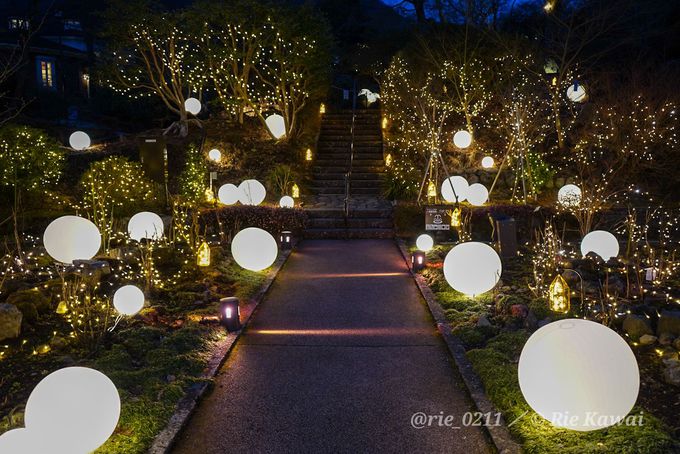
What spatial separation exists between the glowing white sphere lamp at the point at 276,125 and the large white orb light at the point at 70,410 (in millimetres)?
Result: 14754

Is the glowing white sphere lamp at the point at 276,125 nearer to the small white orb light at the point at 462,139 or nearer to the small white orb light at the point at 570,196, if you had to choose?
the small white orb light at the point at 462,139

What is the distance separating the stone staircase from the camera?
41.7 ft

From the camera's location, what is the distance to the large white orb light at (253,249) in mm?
8445

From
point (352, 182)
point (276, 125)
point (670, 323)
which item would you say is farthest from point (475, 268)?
point (276, 125)

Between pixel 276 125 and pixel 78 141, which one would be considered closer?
pixel 276 125

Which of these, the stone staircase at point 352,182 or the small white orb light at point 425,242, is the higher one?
the stone staircase at point 352,182

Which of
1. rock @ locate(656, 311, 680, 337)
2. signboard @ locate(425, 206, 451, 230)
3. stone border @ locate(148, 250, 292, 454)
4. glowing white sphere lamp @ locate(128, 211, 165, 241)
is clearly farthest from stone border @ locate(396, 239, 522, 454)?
glowing white sphere lamp @ locate(128, 211, 165, 241)

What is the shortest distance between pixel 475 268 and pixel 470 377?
83.3 inches

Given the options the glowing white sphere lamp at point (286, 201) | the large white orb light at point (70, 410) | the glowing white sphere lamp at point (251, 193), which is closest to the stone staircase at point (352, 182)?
the glowing white sphere lamp at point (286, 201)

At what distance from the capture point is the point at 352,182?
16547mm

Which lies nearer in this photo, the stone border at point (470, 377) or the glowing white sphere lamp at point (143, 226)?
the stone border at point (470, 377)

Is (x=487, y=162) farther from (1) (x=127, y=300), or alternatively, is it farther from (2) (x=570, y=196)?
(1) (x=127, y=300)

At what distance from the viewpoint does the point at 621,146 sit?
13.0m

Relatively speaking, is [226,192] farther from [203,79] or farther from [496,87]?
[496,87]
